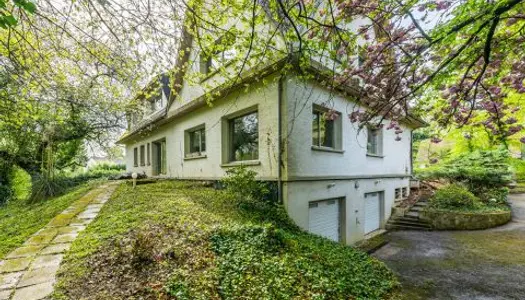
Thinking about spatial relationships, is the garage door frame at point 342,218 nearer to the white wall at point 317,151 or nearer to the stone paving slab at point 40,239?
the white wall at point 317,151

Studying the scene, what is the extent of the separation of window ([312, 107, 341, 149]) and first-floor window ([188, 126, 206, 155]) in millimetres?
4632

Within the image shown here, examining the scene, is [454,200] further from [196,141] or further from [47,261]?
[47,261]

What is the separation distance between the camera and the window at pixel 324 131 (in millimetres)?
7512

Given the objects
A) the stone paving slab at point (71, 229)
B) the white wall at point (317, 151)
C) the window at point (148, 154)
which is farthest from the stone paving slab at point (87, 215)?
the window at point (148, 154)

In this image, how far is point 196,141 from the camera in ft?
35.2

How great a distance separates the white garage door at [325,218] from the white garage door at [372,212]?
2301mm

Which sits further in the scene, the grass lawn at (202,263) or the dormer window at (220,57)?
the dormer window at (220,57)

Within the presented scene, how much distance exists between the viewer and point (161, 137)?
13.5 metres

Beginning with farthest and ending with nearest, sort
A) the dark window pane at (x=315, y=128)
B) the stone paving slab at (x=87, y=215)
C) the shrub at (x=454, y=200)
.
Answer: the shrub at (x=454, y=200) < the dark window pane at (x=315, y=128) < the stone paving slab at (x=87, y=215)

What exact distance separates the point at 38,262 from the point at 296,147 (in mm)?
5279

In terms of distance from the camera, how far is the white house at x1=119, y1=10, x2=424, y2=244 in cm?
641

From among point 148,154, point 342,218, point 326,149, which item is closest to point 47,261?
point 326,149

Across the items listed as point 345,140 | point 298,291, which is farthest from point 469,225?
point 298,291

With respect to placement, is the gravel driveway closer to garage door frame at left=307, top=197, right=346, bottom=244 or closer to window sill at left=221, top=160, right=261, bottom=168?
garage door frame at left=307, top=197, right=346, bottom=244
